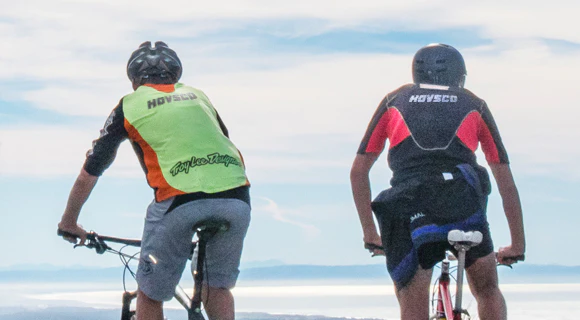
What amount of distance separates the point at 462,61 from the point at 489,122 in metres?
0.44

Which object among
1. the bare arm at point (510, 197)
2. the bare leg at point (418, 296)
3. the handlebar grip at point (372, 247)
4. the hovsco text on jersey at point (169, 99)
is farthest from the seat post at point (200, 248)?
the bare arm at point (510, 197)

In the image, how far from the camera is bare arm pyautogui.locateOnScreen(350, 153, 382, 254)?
22.4 feet

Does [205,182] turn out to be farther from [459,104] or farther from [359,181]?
[459,104]

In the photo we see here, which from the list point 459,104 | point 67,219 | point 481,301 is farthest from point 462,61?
point 67,219

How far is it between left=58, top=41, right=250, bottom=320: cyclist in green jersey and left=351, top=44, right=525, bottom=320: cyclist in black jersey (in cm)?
77

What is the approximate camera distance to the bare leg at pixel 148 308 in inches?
274

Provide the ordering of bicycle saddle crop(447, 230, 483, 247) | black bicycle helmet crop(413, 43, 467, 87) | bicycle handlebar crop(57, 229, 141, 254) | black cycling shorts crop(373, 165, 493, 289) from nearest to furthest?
1. bicycle saddle crop(447, 230, 483, 247)
2. black cycling shorts crop(373, 165, 493, 289)
3. black bicycle helmet crop(413, 43, 467, 87)
4. bicycle handlebar crop(57, 229, 141, 254)

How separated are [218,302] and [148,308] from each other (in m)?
0.42

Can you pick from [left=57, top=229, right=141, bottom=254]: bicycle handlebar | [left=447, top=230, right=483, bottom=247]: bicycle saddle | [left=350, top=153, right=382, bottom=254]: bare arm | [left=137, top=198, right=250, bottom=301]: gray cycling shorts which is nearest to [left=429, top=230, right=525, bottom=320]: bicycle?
[left=447, top=230, right=483, bottom=247]: bicycle saddle

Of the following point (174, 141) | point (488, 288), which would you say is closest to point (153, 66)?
point (174, 141)

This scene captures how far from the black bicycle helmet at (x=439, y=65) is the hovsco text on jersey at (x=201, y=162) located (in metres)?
1.22

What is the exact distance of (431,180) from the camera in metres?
6.49

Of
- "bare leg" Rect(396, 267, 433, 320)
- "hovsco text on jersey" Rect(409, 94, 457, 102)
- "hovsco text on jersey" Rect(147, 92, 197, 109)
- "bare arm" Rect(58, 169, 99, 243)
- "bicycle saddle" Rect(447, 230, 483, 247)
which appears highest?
"hovsco text on jersey" Rect(147, 92, 197, 109)

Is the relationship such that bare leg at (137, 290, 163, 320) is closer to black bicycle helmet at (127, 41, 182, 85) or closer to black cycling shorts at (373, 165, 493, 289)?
black bicycle helmet at (127, 41, 182, 85)
